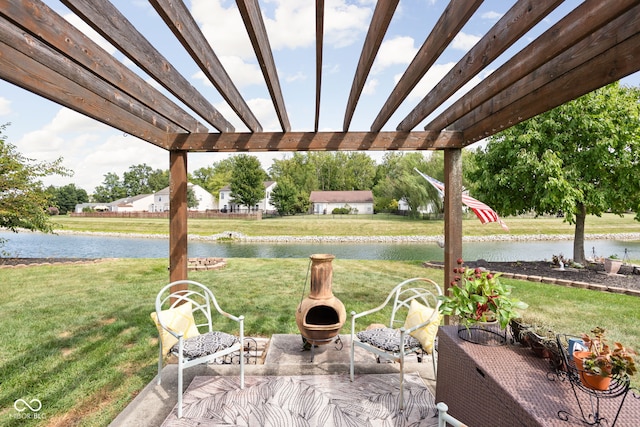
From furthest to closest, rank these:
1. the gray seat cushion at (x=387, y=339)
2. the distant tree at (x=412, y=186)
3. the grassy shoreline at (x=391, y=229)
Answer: the distant tree at (x=412, y=186) → the grassy shoreline at (x=391, y=229) → the gray seat cushion at (x=387, y=339)

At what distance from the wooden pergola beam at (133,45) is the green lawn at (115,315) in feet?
8.31

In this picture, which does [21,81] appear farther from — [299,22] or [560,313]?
[560,313]

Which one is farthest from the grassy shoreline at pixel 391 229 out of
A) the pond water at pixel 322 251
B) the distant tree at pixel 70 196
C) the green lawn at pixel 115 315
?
the distant tree at pixel 70 196

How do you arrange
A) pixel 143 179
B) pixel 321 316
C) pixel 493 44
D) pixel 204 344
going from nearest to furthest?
pixel 493 44
pixel 204 344
pixel 321 316
pixel 143 179

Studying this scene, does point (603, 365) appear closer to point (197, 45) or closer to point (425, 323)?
point (425, 323)

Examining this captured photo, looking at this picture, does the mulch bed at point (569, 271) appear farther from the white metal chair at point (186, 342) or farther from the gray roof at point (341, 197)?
the gray roof at point (341, 197)

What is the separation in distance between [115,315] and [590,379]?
17.5ft

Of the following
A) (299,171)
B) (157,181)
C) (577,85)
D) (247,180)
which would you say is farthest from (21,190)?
(157,181)

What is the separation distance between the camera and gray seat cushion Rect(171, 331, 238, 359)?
103 inches

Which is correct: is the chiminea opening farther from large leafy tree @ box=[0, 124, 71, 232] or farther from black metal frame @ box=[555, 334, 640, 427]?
large leafy tree @ box=[0, 124, 71, 232]

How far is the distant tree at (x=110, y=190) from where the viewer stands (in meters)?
57.3

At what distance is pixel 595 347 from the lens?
1.56 meters

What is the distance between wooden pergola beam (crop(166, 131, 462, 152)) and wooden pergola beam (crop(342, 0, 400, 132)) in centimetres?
96

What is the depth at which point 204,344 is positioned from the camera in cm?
277
